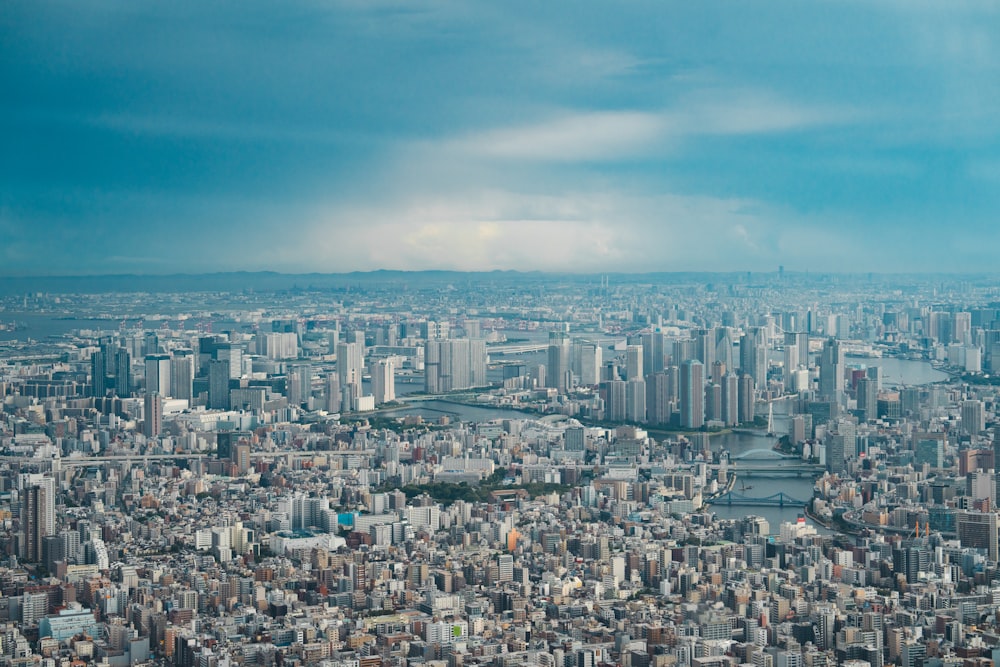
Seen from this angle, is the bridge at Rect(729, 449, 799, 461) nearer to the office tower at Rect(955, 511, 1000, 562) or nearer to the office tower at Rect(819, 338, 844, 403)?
the office tower at Rect(819, 338, 844, 403)

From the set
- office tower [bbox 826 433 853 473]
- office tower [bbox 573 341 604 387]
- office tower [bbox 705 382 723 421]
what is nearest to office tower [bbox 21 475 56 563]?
office tower [bbox 826 433 853 473]

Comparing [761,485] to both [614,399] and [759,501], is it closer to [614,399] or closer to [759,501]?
[759,501]

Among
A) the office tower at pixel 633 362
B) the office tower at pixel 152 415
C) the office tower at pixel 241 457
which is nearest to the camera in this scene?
the office tower at pixel 241 457

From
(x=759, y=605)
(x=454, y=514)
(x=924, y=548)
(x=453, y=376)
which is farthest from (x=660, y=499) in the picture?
(x=453, y=376)

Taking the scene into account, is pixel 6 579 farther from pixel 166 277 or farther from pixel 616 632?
pixel 166 277

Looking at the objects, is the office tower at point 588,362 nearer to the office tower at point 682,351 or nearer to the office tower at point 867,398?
the office tower at point 682,351

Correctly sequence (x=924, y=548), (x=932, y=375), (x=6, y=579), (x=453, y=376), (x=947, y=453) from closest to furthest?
(x=6, y=579)
(x=924, y=548)
(x=947, y=453)
(x=932, y=375)
(x=453, y=376)

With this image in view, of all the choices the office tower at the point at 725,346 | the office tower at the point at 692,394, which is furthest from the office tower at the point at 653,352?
the office tower at the point at 725,346
